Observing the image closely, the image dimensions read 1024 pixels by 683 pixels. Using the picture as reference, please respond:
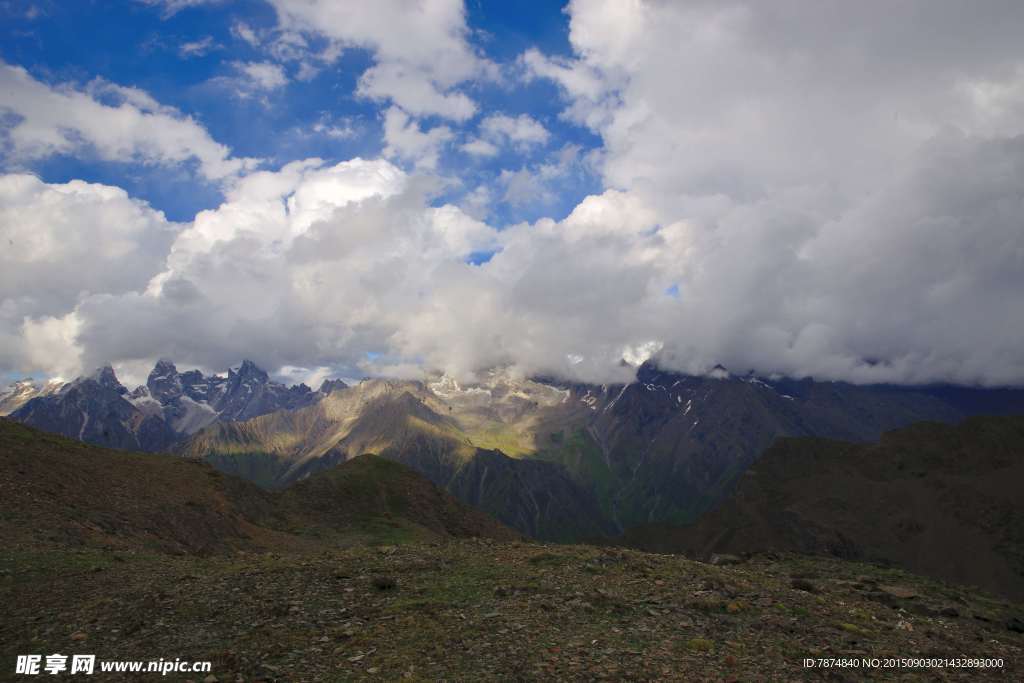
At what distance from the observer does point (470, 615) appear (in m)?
18.7

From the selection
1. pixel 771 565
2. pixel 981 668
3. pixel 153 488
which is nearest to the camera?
pixel 981 668

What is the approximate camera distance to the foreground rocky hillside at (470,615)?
15180 mm

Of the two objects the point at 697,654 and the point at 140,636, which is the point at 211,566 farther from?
the point at 697,654

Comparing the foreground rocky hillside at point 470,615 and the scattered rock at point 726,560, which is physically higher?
the foreground rocky hillside at point 470,615

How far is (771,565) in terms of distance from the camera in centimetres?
3847

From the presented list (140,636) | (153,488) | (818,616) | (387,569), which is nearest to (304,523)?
(153,488)

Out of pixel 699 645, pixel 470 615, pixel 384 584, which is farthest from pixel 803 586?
pixel 384 584

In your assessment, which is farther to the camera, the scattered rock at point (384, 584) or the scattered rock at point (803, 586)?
the scattered rock at point (803, 586)

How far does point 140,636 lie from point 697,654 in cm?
1548

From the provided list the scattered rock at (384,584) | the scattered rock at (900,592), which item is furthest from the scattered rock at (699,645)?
the scattered rock at (900,592)

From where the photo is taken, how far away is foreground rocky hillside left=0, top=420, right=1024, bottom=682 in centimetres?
1518

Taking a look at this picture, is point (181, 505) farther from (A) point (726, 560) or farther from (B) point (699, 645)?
(B) point (699, 645)

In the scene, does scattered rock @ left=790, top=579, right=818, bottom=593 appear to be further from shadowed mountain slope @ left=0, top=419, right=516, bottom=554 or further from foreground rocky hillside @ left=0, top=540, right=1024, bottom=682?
shadowed mountain slope @ left=0, top=419, right=516, bottom=554

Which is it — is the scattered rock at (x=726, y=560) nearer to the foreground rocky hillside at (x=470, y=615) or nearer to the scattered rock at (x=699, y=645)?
the foreground rocky hillside at (x=470, y=615)
